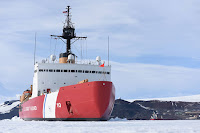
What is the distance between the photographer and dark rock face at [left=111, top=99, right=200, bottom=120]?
82.4 meters

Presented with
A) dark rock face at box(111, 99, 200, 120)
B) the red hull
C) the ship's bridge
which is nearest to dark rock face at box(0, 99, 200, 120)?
dark rock face at box(111, 99, 200, 120)

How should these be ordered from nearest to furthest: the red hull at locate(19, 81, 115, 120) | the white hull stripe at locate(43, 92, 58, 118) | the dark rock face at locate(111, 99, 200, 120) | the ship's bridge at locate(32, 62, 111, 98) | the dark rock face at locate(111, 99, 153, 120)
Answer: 1. the red hull at locate(19, 81, 115, 120)
2. the white hull stripe at locate(43, 92, 58, 118)
3. the ship's bridge at locate(32, 62, 111, 98)
4. the dark rock face at locate(111, 99, 200, 120)
5. the dark rock face at locate(111, 99, 153, 120)

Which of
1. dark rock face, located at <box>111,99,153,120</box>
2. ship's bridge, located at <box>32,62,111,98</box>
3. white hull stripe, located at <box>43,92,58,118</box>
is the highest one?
ship's bridge, located at <box>32,62,111,98</box>

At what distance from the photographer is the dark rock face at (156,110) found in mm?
82375

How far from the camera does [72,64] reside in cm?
3422

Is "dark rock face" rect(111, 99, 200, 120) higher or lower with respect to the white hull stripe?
lower

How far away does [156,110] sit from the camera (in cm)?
9131

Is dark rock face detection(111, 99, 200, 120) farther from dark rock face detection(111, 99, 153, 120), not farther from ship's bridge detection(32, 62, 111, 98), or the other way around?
ship's bridge detection(32, 62, 111, 98)

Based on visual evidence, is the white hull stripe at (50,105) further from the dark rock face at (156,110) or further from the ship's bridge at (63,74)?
the dark rock face at (156,110)

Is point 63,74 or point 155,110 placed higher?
point 63,74

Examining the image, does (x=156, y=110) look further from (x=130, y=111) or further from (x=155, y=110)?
(x=130, y=111)

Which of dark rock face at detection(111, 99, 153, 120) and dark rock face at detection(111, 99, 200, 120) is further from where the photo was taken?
dark rock face at detection(111, 99, 153, 120)

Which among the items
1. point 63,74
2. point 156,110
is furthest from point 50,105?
point 156,110

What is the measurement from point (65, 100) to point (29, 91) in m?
19.2
